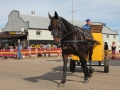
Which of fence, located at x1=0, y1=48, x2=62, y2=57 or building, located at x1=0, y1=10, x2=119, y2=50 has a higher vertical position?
building, located at x1=0, y1=10, x2=119, y2=50

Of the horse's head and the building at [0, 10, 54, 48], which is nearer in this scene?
the horse's head

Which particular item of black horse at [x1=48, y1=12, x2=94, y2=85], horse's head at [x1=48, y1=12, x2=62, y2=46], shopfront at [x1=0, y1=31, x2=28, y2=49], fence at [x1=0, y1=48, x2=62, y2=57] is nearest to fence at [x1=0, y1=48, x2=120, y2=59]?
fence at [x1=0, y1=48, x2=62, y2=57]

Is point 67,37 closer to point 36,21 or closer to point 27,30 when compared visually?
point 27,30

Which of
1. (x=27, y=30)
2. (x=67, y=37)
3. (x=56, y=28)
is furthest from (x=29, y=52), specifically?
(x=56, y=28)

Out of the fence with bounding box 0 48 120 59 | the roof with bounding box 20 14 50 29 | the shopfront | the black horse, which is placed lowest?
the fence with bounding box 0 48 120 59

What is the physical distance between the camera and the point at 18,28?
139 feet

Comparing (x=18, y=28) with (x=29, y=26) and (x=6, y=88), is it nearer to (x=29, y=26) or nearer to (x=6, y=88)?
(x=29, y=26)

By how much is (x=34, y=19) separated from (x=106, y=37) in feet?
59.0

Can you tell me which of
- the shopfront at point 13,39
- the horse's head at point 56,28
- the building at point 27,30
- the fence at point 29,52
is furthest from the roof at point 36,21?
the horse's head at point 56,28

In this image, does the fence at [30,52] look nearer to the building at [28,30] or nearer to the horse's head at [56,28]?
the building at [28,30]

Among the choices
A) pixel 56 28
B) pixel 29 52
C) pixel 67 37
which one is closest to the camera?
pixel 56 28

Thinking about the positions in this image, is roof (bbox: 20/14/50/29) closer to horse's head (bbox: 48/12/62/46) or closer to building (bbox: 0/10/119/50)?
building (bbox: 0/10/119/50)

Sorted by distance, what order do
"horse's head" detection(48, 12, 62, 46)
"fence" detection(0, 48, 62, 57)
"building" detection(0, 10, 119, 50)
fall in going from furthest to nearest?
1. "building" detection(0, 10, 119, 50)
2. "fence" detection(0, 48, 62, 57)
3. "horse's head" detection(48, 12, 62, 46)

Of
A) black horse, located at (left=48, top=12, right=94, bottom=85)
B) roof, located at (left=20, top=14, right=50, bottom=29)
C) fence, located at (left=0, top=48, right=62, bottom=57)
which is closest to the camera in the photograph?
black horse, located at (left=48, top=12, right=94, bottom=85)
